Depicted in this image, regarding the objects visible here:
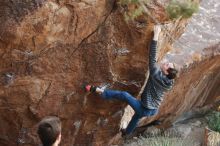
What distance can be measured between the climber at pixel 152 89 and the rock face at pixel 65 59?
0.58ft

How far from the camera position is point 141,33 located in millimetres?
7777

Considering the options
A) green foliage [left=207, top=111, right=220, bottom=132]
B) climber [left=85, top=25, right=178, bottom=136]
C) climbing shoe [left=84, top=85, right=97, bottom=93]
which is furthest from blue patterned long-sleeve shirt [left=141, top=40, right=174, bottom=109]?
green foliage [left=207, top=111, right=220, bottom=132]

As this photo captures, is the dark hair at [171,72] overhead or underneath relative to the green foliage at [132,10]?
underneath

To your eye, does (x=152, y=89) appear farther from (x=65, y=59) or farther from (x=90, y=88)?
(x=65, y=59)

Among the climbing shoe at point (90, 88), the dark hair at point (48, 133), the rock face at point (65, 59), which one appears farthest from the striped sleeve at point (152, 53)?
the dark hair at point (48, 133)

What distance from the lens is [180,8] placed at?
293 inches

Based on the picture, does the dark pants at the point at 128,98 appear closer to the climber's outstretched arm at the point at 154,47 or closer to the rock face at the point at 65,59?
the rock face at the point at 65,59

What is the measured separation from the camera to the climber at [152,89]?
25.6ft

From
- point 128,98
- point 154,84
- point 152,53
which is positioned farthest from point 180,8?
point 128,98

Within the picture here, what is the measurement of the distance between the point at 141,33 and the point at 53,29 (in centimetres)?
128

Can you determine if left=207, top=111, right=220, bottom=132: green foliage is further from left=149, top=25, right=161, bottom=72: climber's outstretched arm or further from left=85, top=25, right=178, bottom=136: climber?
left=149, top=25, right=161, bottom=72: climber's outstretched arm

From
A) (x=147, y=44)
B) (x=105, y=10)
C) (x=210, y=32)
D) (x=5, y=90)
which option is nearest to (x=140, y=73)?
(x=147, y=44)

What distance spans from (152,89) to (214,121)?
4.81 metres

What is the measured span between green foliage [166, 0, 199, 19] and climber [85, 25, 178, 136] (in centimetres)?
34
